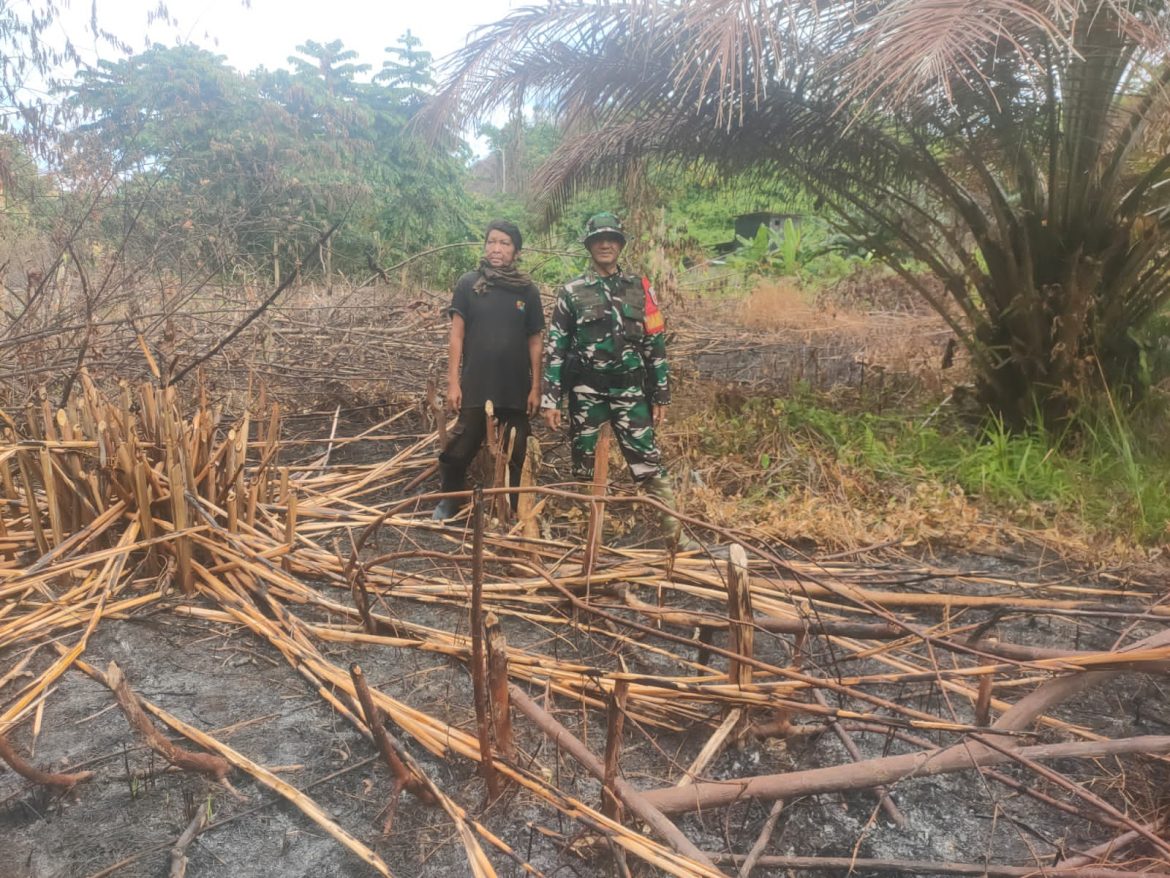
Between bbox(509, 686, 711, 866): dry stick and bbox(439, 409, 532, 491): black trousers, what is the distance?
2.13 metres

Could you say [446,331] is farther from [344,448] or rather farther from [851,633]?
[851,633]

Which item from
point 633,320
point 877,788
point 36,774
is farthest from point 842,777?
point 633,320

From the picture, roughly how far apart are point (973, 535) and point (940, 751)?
7.38 feet

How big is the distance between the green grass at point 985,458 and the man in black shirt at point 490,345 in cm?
141

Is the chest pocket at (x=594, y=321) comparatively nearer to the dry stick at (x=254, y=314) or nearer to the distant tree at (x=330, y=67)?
the dry stick at (x=254, y=314)

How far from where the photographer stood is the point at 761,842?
1525 mm

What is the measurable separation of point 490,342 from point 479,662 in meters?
2.38

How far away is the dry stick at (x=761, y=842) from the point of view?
148cm

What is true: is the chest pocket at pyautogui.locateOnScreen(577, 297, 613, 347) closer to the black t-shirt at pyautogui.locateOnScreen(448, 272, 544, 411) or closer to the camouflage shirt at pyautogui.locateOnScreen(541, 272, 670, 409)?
the camouflage shirt at pyautogui.locateOnScreen(541, 272, 670, 409)

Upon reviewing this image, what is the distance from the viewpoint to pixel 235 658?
230cm

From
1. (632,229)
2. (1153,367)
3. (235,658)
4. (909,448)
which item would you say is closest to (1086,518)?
(909,448)

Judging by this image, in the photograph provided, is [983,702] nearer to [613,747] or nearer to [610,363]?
[613,747]

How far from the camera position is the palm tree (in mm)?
4055

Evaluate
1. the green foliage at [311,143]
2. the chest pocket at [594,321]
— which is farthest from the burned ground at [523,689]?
the green foliage at [311,143]
